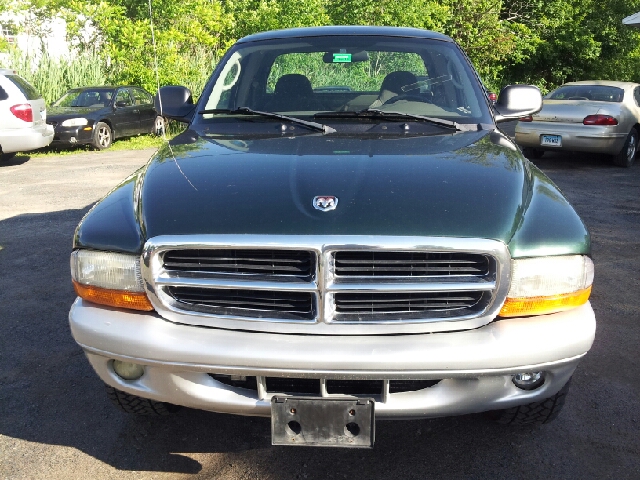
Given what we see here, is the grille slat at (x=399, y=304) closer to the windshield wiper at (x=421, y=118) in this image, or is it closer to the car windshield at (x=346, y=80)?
the windshield wiper at (x=421, y=118)

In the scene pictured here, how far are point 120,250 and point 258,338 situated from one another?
0.64 meters

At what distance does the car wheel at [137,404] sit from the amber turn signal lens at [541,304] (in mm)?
1558

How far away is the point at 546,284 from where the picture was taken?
2432mm

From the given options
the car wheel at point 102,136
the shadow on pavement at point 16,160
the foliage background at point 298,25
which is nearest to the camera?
the shadow on pavement at point 16,160

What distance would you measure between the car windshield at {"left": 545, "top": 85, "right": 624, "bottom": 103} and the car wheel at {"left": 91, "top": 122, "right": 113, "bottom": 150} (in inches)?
375

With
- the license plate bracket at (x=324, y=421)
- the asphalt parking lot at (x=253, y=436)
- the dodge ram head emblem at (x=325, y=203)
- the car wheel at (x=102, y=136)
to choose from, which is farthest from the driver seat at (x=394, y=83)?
the car wheel at (x=102, y=136)

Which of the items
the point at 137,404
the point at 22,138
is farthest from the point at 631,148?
the point at 137,404

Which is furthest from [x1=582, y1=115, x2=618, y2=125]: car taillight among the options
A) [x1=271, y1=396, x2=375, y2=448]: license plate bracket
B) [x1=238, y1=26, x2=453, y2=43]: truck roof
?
[x1=271, y1=396, x2=375, y2=448]: license plate bracket

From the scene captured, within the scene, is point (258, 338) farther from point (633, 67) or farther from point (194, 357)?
point (633, 67)

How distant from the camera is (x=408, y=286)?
235 cm

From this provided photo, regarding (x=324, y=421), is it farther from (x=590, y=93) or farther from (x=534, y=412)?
(x=590, y=93)

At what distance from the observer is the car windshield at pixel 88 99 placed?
15.3 metres

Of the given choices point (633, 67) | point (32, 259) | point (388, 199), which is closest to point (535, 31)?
point (633, 67)

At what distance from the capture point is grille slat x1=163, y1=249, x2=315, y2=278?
7.78ft
